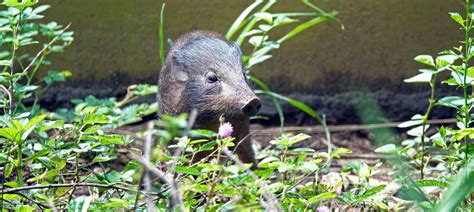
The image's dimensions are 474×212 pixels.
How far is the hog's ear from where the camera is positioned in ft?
13.7

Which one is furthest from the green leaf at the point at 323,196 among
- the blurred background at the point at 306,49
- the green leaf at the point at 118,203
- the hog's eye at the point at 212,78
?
the blurred background at the point at 306,49

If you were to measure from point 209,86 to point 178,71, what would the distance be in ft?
0.72

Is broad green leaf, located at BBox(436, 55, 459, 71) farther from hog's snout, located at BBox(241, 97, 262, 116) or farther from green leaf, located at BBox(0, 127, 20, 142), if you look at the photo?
green leaf, located at BBox(0, 127, 20, 142)

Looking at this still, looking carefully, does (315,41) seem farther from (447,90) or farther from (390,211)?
(390,211)

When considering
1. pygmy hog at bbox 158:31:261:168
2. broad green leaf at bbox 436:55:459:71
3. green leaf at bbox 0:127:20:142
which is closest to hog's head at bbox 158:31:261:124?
Answer: pygmy hog at bbox 158:31:261:168

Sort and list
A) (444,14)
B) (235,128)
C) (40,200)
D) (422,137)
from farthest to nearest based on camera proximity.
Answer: (444,14)
(235,128)
(422,137)
(40,200)

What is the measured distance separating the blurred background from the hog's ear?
1286 mm

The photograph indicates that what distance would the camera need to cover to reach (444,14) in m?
5.42

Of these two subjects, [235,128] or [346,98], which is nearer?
[235,128]

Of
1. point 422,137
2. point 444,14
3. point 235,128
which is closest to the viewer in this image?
point 422,137

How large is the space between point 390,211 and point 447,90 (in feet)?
7.06

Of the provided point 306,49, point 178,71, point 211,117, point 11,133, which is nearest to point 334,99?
point 306,49

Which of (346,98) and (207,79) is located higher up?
(207,79)

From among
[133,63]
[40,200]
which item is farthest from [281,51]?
[40,200]
